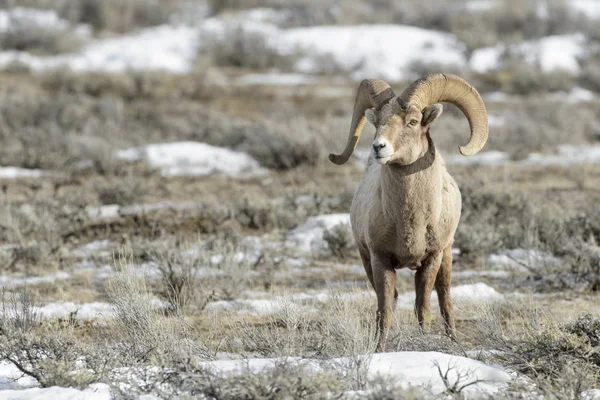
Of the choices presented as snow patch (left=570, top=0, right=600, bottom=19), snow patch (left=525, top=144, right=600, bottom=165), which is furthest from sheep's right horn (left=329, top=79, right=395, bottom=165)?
snow patch (left=570, top=0, right=600, bottom=19)

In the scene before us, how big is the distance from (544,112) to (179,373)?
59.6 ft

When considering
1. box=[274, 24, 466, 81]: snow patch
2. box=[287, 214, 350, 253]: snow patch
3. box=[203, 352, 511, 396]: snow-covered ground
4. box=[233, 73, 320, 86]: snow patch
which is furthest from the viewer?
box=[274, 24, 466, 81]: snow patch

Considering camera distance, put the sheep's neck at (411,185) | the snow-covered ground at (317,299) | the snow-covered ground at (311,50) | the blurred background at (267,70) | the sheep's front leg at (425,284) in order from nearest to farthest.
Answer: the sheep's neck at (411,185)
the sheep's front leg at (425,284)
the snow-covered ground at (317,299)
the blurred background at (267,70)
the snow-covered ground at (311,50)

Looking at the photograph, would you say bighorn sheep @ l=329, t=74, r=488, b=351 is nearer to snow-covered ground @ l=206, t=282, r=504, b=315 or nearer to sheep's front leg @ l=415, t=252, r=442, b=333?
sheep's front leg @ l=415, t=252, r=442, b=333

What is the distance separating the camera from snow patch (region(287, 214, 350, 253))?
11209 mm

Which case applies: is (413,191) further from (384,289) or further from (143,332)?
(143,332)

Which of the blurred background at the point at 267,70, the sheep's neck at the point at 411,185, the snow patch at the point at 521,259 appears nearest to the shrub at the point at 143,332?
the sheep's neck at the point at 411,185

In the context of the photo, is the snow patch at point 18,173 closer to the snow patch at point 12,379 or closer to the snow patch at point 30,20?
the snow patch at point 12,379

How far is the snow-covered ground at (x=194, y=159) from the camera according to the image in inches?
655

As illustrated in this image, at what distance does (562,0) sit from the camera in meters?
39.4

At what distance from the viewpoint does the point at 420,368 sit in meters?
5.39

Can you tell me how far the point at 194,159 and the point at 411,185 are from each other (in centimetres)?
1114

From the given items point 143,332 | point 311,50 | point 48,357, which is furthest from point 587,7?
point 48,357

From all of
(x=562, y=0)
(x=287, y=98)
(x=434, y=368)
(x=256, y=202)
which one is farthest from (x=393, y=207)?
(x=562, y=0)
